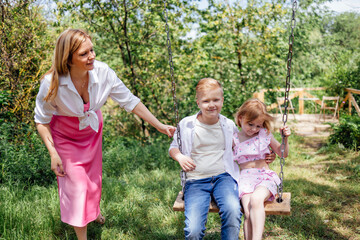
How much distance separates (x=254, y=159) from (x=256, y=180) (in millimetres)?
220

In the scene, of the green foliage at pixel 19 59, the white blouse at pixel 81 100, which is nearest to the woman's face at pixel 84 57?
the white blouse at pixel 81 100

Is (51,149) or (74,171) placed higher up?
(51,149)

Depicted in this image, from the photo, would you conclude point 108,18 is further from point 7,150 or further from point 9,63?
point 7,150

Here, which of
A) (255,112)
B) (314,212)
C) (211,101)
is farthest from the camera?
(314,212)

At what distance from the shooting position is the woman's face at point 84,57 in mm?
2428

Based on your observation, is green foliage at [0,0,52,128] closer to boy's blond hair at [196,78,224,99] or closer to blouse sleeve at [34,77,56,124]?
blouse sleeve at [34,77,56,124]

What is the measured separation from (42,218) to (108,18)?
3975 millimetres

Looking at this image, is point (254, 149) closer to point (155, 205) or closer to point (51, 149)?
point (155, 205)

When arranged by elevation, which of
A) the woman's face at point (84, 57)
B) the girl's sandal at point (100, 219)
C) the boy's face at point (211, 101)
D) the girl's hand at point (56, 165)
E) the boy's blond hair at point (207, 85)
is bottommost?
the girl's sandal at point (100, 219)

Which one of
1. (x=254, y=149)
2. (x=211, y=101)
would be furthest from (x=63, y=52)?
(x=254, y=149)

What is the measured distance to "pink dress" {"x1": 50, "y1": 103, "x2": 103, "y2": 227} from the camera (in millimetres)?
2654

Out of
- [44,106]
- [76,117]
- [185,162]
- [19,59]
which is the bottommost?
[185,162]

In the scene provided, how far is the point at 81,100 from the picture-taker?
2572 mm

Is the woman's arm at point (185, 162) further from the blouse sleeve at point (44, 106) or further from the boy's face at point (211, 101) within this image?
the blouse sleeve at point (44, 106)
